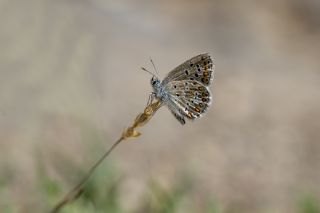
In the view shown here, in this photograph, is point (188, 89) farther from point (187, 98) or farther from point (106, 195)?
point (106, 195)

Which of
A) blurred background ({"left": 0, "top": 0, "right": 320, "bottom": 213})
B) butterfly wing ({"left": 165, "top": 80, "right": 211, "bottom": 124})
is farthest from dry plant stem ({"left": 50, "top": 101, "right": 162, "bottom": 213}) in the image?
blurred background ({"left": 0, "top": 0, "right": 320, "bottom": 213})

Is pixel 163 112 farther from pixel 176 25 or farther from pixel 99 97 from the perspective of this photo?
pixel 176 25

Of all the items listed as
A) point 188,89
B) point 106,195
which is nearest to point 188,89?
point 188,89

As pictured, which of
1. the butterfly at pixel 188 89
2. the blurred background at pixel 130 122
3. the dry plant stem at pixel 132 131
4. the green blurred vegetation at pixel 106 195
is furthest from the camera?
the blurred background at pixel 130 122

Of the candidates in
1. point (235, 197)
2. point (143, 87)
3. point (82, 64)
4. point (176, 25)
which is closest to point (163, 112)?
point (143, 87)

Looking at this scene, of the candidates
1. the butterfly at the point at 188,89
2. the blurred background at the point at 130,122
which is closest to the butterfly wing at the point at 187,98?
the butterfly at the point at 188,89

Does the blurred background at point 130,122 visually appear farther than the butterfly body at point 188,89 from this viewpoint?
Yes

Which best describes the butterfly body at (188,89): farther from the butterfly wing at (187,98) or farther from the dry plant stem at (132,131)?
the dry plant stem at (132,131)

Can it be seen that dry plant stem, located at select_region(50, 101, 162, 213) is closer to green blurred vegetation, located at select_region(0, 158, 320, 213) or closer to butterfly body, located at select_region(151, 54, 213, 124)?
butterfly body, located at select_region(151, 54, 213, 124)

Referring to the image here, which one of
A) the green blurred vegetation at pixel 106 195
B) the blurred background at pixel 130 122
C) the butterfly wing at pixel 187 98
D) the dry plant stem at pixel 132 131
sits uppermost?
the blurred background at pixel 130 122
